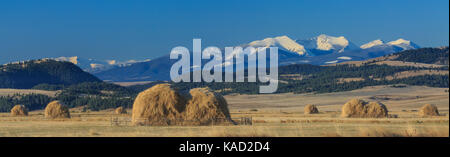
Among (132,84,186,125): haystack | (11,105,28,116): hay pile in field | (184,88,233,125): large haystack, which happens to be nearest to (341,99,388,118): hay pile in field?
(184,88,233,125): large haystack

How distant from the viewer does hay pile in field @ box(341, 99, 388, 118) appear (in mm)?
65062

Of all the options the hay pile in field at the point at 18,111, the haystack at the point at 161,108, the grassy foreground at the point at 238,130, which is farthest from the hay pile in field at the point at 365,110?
the hay pile in field at the point at 18,111

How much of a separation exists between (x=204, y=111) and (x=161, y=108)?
260 cm

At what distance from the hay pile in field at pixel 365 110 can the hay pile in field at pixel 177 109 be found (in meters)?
21.7

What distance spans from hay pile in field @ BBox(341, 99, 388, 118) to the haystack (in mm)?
23918

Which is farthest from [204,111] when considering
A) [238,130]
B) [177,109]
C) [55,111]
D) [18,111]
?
[18,111]

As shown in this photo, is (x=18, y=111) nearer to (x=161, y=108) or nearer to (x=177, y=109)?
(x=161, y=108)

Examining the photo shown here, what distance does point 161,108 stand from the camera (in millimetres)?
46594

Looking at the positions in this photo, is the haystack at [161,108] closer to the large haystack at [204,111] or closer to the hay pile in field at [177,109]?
the hay pile in field at [177,109]

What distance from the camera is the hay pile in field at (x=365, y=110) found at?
6506cm

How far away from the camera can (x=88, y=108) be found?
122m
